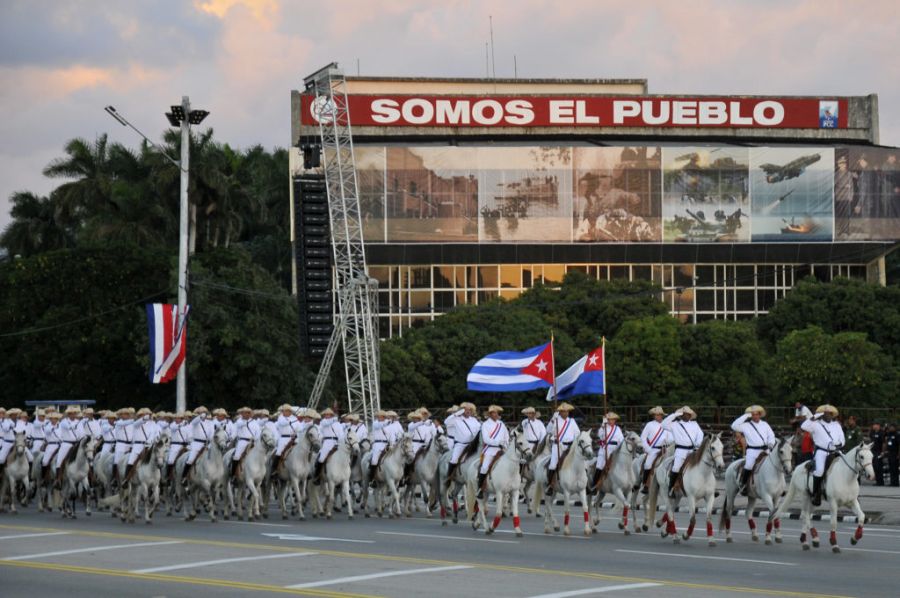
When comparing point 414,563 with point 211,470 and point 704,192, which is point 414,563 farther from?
point 704,192

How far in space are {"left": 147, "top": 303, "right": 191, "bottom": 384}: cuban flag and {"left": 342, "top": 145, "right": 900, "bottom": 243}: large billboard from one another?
5030cm

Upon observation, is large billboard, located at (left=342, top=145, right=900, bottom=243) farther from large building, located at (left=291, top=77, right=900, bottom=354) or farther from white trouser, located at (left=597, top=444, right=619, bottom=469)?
white trouser, located at (left=597, top=444, right=619, bottom=469)

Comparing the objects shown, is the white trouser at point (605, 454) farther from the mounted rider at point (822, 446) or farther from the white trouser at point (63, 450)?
the white trouser at point (63, 450)

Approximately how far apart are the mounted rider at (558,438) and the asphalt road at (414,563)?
1.05 meters

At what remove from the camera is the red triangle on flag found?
31844mm

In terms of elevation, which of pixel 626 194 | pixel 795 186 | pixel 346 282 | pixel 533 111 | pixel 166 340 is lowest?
pixel 166 340

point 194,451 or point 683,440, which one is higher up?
point 683,440

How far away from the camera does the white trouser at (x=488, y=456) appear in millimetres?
26766

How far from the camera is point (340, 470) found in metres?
30.9

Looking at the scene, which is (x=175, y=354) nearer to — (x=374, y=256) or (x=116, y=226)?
(x=116, y=226)

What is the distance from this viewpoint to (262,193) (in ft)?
328

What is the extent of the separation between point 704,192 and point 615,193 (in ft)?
18.5

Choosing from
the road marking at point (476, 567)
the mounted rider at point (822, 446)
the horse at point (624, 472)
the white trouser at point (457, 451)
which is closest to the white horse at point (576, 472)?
the horse at point (624, 472)

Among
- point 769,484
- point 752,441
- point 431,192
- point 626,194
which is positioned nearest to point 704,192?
point 626,194
